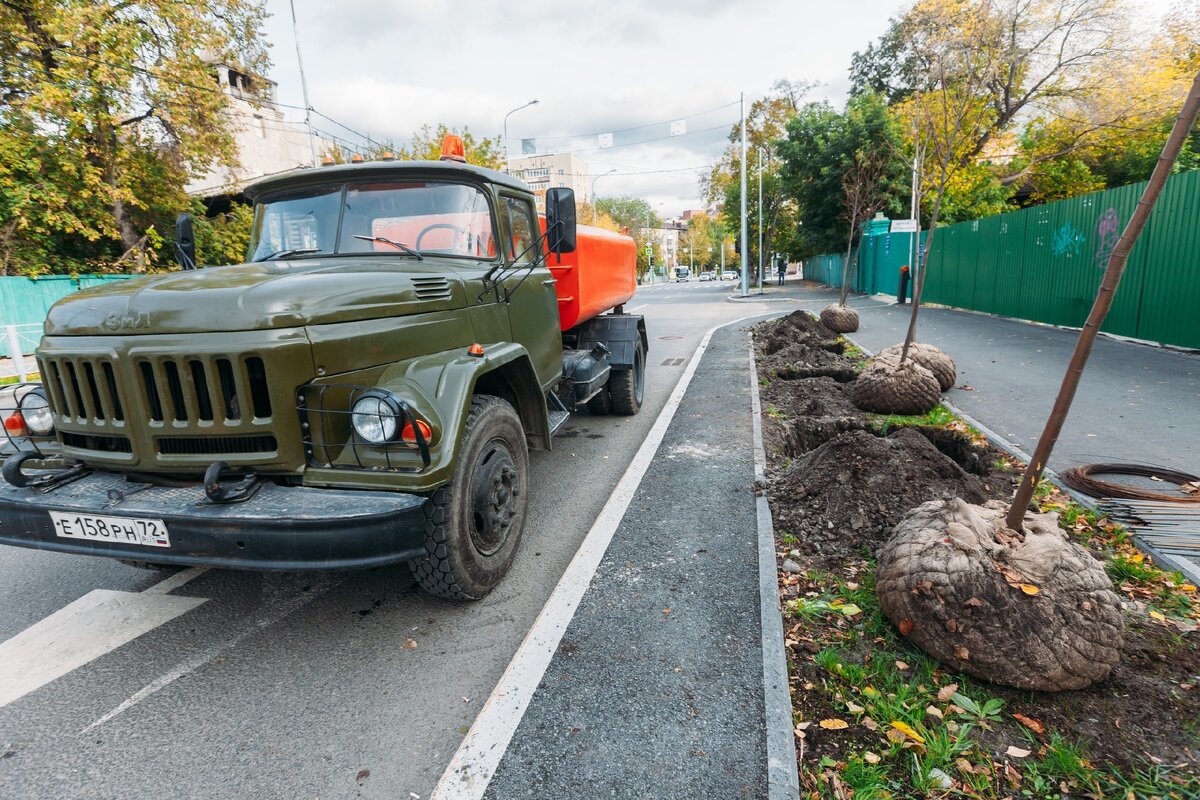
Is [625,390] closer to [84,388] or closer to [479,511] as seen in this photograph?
[479,511]

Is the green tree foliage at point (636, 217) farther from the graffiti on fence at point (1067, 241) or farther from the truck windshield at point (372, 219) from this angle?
the truck windshield at point (372, 219)

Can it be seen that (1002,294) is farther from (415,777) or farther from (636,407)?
(415,777)

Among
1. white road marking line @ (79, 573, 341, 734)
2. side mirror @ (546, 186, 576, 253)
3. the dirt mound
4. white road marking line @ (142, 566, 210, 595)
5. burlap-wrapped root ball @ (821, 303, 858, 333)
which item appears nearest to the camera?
white road marking line @ (79, 573, 341, 734)

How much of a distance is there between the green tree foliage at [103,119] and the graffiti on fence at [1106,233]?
21.7 m

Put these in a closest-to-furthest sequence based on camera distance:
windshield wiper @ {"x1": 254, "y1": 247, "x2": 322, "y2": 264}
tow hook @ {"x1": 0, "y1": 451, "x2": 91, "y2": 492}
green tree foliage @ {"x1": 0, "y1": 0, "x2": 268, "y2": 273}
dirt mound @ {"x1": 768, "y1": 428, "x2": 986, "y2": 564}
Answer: tow hook @ {"x1": 0, "y1": 451, "x2": 91, "y2": 492}
dirt mound @ {"x1": 768, "y1": 428, "x2": 986, "y2": 564}
windshield wiper @ {"x1": 254, "y1": 247, "x2": 322, "y2": 264}
green tree foliage @ {"x1": 0, "y1": 0, "x2": 268, "y2": 273}

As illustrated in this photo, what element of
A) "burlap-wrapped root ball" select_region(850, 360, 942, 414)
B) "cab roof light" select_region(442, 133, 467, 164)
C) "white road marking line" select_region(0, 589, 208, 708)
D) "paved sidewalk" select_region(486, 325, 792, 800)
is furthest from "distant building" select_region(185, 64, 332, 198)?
"paved sidewalk" select_region(486, 325, 792, 800)

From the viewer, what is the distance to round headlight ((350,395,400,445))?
8.80 ft

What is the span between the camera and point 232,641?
3.05m

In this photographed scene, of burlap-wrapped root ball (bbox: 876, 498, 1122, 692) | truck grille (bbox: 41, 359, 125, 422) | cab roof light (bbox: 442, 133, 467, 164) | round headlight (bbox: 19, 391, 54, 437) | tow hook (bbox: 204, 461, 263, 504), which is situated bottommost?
burlap-wrapped root ball (bbox: 876, 498, 1122, 692)

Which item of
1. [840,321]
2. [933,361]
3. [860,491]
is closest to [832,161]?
[840,321]

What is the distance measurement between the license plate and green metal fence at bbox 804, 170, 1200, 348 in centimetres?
1214

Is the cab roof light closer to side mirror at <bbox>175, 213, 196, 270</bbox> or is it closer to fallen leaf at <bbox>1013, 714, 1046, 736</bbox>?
side mirror at <bbox>175, 213, 196, 270</bbox>

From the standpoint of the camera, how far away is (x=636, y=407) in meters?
7.44

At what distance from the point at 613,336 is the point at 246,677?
16.7 ft
